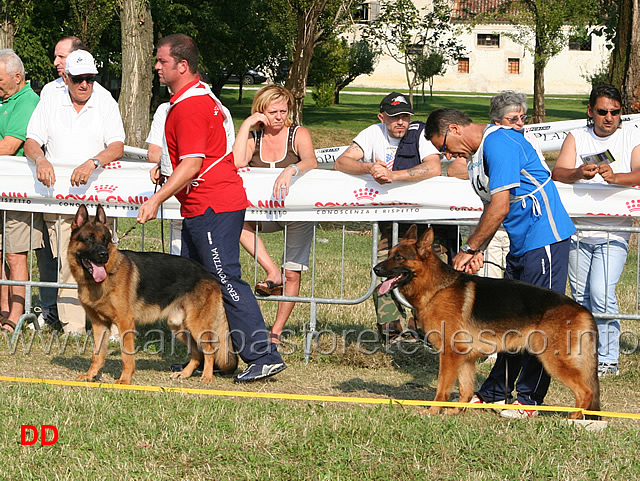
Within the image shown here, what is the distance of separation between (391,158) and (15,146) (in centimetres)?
347

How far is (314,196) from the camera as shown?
7164 mm

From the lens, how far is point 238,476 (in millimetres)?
4238

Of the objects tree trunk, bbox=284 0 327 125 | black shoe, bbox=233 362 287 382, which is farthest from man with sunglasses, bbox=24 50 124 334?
tree trunk, bbox=284 0 327 125

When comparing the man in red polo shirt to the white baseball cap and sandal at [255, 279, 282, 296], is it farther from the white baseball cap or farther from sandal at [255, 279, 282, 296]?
the white baseball cap

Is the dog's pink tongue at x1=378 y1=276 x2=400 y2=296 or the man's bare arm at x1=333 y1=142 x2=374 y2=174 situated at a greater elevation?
the man's bare arm at x1=333 y1=142 x2=374 y2=174

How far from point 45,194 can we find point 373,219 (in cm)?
295

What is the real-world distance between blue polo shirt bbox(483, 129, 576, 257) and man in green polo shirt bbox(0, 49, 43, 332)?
4.54 m

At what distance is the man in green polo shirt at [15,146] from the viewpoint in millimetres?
7582

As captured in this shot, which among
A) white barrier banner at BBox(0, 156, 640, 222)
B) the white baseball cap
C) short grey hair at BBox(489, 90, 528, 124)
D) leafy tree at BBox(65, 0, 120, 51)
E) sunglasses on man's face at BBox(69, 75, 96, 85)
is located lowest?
white barrier banner at BBox(0, 156, 640, 222)

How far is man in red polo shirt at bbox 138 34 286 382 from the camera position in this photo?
560 cm

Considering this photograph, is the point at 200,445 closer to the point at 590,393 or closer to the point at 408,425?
the point at 408,425

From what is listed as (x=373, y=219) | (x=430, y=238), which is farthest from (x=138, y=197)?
(x=430, y=238)

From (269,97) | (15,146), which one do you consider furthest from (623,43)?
(15,146)

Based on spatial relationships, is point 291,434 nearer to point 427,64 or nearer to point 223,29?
point 223,29
